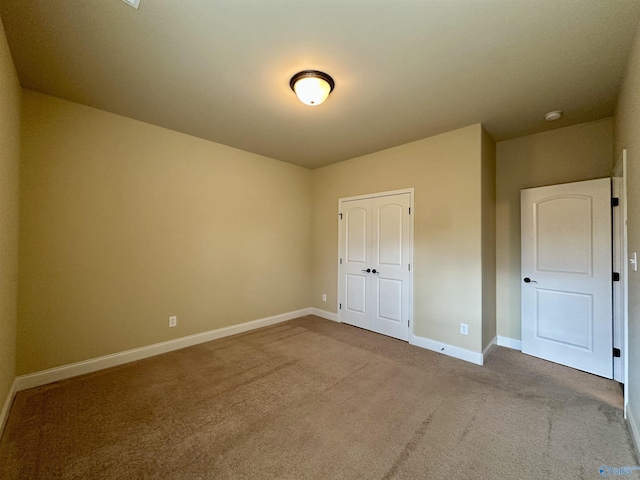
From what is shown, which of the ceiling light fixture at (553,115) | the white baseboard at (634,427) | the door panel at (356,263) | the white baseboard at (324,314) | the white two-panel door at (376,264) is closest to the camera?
the white baseboard at (634,427)

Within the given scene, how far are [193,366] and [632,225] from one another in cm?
412

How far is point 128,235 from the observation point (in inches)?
119

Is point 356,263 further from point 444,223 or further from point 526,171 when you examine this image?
point 526,171

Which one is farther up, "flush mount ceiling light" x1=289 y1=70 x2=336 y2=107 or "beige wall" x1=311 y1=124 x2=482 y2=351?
"flush mount ceiling light" x1=289 y1=70 x2=336 y2=107

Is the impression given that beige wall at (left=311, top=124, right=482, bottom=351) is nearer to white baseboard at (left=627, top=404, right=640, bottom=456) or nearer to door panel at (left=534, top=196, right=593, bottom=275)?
door panel at (left=534, top=196, right=593, bottom=275)

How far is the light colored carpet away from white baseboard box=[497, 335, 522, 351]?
36 centimetres

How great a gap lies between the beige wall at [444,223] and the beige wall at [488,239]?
0.13m

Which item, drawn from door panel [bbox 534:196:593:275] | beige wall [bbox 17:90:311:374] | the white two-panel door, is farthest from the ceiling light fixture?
beige wall [bbox 17:90:311:374]

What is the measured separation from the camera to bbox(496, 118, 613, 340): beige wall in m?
3.00

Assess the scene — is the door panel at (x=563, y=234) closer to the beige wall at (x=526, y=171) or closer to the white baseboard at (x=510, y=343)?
the beige wall at (x=526, y=171)

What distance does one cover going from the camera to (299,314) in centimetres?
488

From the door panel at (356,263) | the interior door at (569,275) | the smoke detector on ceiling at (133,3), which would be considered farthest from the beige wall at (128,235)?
the interior door at (569,275)

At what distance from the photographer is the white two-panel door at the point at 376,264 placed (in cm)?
381

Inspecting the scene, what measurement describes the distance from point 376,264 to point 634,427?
280cm
